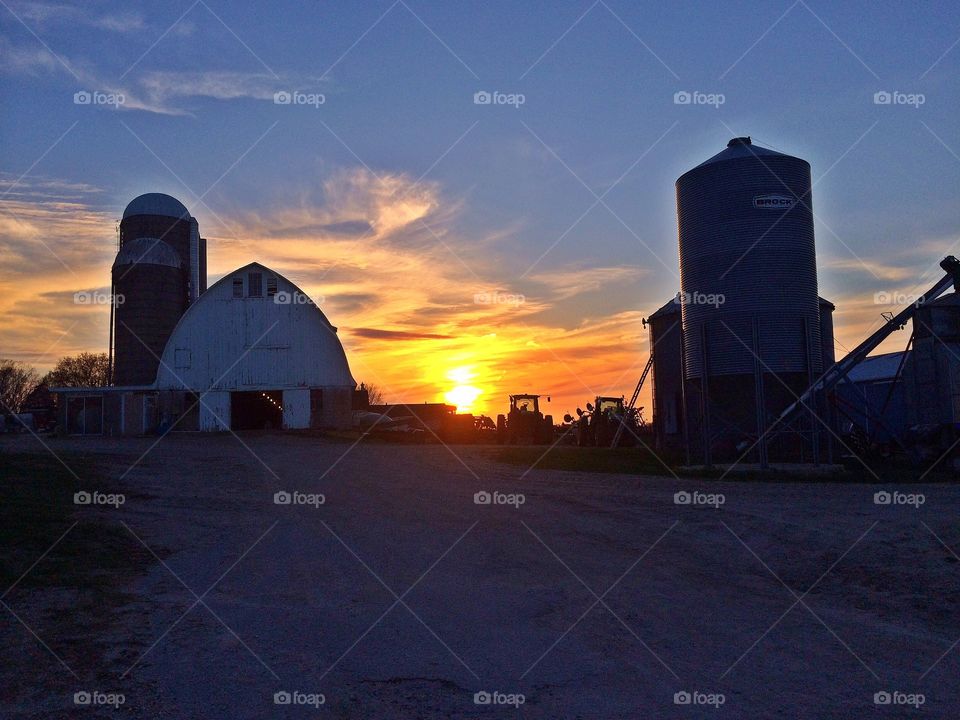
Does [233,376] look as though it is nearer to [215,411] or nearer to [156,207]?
[215,411]

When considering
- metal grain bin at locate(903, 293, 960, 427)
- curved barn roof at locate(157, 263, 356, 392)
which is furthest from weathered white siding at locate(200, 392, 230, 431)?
metal grain bin at locate(903, 293, 960, 427)

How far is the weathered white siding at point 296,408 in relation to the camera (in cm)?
4481

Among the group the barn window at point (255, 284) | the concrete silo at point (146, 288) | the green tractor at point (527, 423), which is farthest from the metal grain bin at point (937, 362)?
the concrete silo at point (146, 288)

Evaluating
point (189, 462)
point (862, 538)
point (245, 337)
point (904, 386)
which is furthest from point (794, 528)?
point (245, 337)

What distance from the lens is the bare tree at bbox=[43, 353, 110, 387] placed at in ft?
291

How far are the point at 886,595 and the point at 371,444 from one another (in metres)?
28.9

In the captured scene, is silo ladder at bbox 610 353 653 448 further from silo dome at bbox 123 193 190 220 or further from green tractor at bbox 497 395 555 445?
silo dome at bbox 123 193 190 220

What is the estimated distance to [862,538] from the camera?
1252 centimetres

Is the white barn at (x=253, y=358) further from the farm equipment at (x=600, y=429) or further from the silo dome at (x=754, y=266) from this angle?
the silo dome at (x=754, y=266)

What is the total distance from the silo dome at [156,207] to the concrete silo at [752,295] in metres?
40.8

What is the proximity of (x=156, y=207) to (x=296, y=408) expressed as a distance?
20267mm

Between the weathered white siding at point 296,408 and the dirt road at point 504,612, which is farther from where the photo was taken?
the weathered white siding at point 296,408

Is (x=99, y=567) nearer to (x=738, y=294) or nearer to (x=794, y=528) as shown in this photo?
(x=794, y=528)

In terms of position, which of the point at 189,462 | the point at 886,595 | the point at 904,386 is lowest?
the point at 886,595
